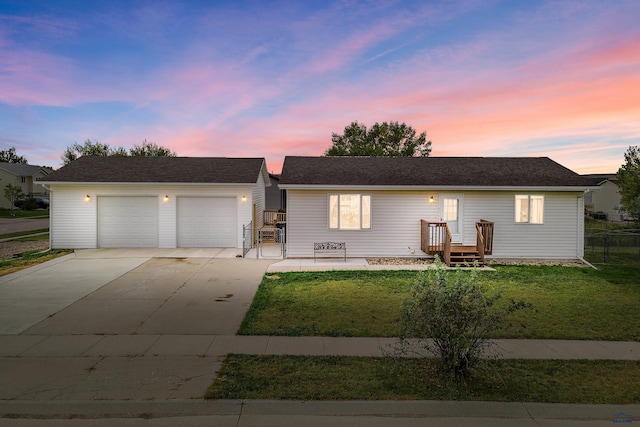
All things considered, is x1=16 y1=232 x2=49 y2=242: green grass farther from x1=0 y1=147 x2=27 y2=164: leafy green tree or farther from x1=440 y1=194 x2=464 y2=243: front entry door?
x1=0 y1=147 x2=27 y2=164: leafy green tree

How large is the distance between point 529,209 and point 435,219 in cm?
383

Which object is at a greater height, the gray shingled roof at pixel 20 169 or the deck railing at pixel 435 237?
the gray shingled roof at pixel 20 169

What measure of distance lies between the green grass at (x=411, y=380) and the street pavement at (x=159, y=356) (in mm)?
171

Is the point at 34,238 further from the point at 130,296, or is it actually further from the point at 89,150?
the point at 89,150

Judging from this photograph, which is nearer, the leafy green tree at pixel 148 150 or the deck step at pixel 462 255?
the deck step at pixel 462 255

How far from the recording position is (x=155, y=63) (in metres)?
19.1

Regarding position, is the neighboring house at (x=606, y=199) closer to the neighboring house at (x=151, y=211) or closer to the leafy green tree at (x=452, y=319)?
the neighboring house at (x=151, y=211)

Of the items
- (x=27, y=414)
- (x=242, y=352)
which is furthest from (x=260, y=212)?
(x=27, y=414)

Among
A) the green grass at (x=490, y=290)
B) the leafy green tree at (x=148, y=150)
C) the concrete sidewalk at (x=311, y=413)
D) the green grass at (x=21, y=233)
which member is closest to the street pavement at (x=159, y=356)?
the concrete sidewalk at (x=311, y=413)

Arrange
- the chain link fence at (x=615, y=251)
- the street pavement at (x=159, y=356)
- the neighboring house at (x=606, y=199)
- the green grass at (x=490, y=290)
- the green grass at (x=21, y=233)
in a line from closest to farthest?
the street pavement at (x=159, y=356) < the green grass at (x=490, y=290) < the chain link fence at (x=615, y=251) < the green grass at (x=21, y=233) < the neighboring house at (x=606, y=199)

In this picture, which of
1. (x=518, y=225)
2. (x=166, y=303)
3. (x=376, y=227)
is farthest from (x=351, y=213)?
(x=166, y=303)

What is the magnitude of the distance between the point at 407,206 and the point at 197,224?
926 centimetres

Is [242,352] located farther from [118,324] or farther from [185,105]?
[185,105]

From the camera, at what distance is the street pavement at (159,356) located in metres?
4.09
